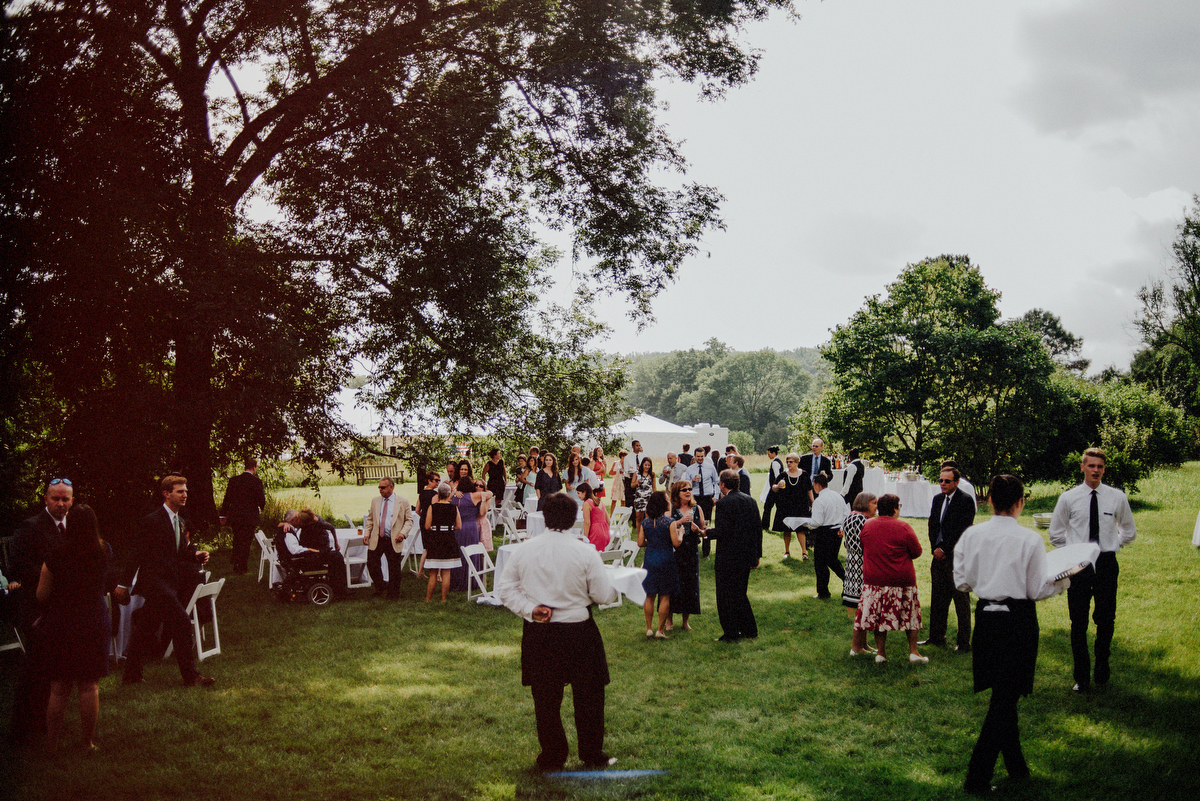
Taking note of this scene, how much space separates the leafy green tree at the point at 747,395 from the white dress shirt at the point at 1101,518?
89.1 metres

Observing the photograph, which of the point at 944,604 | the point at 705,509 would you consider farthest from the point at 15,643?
the point at 705,509

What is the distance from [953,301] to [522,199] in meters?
13.4

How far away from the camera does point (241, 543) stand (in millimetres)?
11672

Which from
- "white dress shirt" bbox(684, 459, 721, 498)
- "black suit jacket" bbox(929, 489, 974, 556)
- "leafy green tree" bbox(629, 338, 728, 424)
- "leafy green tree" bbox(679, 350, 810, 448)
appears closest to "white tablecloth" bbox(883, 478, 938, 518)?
"white dress shirt" bbox(684, 459, 721, 498)

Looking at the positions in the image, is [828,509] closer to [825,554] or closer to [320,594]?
[825,554]

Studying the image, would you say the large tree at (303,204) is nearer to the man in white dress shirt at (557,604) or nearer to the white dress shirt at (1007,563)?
the man in white dress shirt at (557,604)

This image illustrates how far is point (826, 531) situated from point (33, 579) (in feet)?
26.4

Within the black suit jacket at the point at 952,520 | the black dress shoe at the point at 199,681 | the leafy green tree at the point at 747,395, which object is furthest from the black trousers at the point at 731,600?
the leafy green tree at the point at 747,395

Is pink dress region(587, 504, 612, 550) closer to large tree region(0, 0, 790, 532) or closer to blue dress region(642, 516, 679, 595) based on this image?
blue dress region(642, 516, 679, 595)

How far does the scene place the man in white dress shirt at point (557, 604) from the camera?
430cm

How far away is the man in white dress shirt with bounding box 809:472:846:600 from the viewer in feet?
30.6

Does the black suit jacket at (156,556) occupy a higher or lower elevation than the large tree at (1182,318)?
lower

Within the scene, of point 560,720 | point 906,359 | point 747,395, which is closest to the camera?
point 560,720

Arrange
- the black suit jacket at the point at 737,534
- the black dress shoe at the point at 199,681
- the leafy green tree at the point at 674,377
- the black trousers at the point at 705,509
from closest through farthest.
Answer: the black dress shoe at the point at 199,681 < the black suit jacket at the point at 737,534 < the black trousers at the point at 705,509 < the leafy green tree at the point at 674,377
